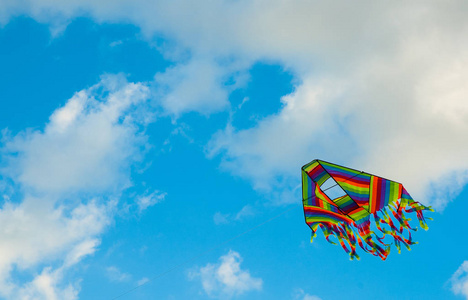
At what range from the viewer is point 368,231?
18.1m

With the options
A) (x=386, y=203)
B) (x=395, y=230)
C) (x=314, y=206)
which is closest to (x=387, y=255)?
(x=395, y=230)

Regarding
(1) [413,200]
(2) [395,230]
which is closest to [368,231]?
(2) [395,230]

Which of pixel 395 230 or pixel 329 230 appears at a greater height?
pixel 329 230

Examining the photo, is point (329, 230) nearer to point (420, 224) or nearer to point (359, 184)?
point (359, 184)

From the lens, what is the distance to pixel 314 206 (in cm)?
1902

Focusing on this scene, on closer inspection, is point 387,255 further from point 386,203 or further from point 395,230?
point 386,203

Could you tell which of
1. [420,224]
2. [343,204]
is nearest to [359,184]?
[343,204]

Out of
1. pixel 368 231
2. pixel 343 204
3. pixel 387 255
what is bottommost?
pixel 387 255

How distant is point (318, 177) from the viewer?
1850 cm

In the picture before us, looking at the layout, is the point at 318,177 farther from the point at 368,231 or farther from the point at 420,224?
the point at 420,224

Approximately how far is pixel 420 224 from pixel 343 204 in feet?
9.76

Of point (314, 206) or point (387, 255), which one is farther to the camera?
point (314, 206)

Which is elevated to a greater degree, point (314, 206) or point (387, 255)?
point (314, 206)

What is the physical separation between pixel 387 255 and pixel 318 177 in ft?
12.7
